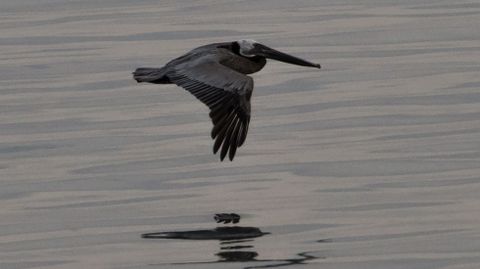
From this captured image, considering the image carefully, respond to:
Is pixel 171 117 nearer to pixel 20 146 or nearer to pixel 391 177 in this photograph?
pixel 20 146

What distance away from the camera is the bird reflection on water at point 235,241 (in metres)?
11.9

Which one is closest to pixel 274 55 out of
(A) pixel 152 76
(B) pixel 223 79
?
(A) pixel 152 76

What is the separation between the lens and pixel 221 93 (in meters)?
15.1

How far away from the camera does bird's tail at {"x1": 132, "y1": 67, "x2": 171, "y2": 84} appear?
1606 centimetres

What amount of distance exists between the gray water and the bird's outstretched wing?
14.5 inches

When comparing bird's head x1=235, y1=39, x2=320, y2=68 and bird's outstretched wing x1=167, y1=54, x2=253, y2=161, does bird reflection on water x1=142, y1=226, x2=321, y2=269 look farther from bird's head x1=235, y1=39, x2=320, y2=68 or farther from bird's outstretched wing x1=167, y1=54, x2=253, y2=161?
bird's head x1=235, y1=39, x2=320, y2=68

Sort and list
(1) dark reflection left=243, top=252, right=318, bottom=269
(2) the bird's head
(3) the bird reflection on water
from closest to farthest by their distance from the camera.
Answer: (1) dark reflection left=243, top=252, right=318, bottom=269 → (3) the bird reflection on water → (2) the bird's head

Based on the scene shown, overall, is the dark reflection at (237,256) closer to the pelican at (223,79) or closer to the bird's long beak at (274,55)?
the pelican at (223,79)

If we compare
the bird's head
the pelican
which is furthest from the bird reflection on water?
the bird's head

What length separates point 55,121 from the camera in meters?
18.2

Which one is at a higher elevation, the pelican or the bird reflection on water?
the pelican

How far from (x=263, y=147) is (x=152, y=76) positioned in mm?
1079

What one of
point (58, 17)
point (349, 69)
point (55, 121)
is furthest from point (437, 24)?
point (55, 121)

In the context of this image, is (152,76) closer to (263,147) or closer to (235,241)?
(263,147)
